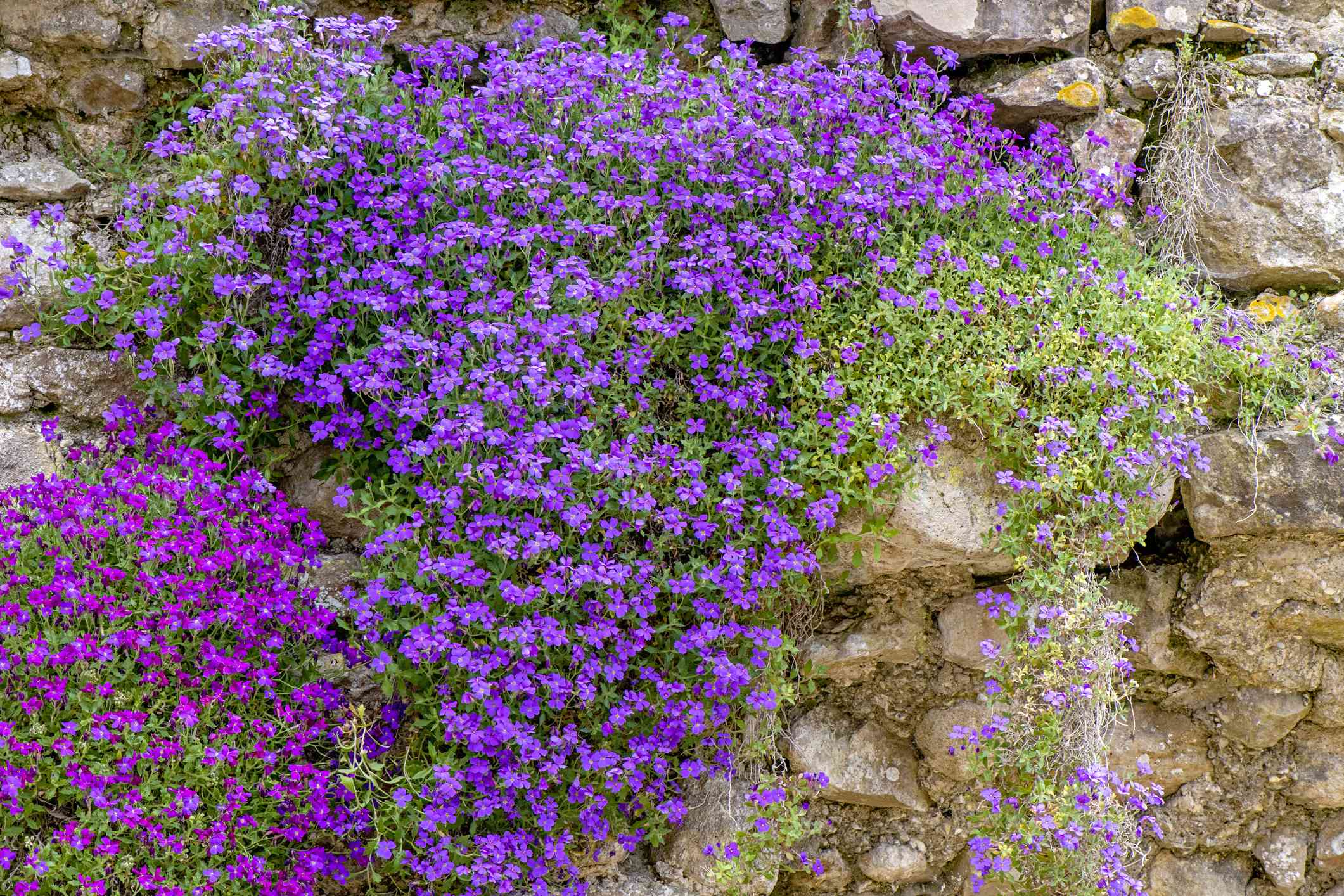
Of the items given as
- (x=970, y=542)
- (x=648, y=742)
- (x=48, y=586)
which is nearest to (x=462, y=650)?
(x=648, y=742)

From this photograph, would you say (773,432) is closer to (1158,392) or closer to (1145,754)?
(1158,392)

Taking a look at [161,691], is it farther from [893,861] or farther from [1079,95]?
[1079,95]

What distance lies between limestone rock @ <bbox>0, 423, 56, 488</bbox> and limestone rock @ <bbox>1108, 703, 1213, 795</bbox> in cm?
361

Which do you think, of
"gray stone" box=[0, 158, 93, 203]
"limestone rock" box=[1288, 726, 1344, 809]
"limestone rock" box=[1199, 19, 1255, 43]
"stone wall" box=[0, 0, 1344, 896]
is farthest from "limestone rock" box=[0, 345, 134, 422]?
"limestone rock" box=[1199, 19, 1255, 43]

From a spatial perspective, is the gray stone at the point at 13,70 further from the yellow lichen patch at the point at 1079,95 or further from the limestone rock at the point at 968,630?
the yellow lichen patch at the point at 1079,95

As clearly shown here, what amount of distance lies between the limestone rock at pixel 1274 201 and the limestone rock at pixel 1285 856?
78.9 inches

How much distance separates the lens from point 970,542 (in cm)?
363

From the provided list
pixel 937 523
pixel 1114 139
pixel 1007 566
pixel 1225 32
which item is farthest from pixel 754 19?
pixel 1007 566

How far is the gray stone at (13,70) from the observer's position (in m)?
4.02

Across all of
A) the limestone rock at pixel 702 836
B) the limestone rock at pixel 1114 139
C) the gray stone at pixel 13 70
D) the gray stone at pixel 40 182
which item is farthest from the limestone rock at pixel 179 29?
the limestone rock at pixel 1114 139

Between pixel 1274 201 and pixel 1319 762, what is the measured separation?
2058 millimetres

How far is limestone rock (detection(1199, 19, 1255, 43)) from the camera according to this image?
4.63 m

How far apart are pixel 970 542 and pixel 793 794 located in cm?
95

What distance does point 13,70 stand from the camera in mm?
4020
